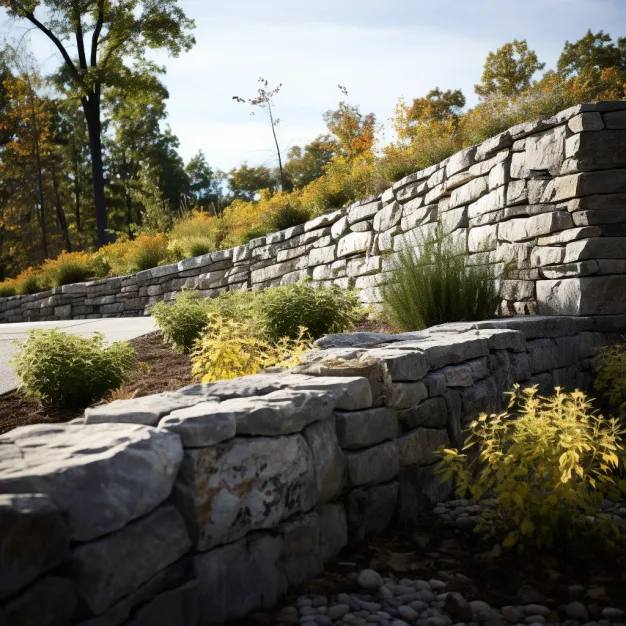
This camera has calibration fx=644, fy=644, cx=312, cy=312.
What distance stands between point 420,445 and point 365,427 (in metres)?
0.49

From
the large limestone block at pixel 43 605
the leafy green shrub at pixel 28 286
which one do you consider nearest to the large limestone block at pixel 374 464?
the large limestone block at pixel 43 605

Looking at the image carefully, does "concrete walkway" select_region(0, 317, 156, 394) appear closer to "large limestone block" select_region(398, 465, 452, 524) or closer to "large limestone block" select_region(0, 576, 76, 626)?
"large limestone block" select_region(398, 465, 452, 524)

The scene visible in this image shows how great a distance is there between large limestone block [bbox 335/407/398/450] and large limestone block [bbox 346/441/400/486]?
0.04 m

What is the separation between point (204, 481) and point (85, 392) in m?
2.48

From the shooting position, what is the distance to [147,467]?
1.81 meters

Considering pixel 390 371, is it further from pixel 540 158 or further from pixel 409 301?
pixel 540 158

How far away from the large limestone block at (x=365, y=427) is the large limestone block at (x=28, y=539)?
1297 mm

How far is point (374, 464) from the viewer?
108 inches

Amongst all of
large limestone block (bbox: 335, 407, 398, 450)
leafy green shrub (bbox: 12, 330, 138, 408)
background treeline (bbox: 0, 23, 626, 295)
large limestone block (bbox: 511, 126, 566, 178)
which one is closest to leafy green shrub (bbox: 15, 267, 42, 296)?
background treeline (bbox: 0, 23, 626, 295)

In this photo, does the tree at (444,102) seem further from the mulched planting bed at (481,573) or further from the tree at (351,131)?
the mulched planting bed at (481,573)

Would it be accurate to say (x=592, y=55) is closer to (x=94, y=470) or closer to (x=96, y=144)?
(x=96, y=144)

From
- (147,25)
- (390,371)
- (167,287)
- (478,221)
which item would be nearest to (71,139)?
(147,25)

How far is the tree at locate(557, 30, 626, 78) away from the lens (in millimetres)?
23938

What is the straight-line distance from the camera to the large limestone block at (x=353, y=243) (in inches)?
306
